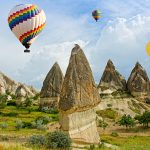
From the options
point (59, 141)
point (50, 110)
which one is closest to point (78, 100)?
point (59, 141)

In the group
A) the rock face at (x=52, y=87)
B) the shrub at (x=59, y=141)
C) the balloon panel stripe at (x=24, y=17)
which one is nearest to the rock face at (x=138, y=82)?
the rock face at (x=52, y=87)

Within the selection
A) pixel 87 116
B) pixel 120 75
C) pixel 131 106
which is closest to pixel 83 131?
pixel 87 116

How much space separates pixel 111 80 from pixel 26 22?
5307 centimetres

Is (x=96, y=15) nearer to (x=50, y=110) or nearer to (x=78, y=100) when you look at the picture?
(x=50, y=110)

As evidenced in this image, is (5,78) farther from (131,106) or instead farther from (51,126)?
(51,126)

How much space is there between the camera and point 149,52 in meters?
26.5

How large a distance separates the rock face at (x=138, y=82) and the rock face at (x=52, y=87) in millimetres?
15902

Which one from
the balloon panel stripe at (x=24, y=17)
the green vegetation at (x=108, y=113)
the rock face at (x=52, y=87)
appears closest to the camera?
the balloon panel stripe at (x=24, y=17)

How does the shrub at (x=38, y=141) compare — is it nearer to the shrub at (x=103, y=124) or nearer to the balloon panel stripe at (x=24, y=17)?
the balloon panel stripe at (x=24, y=17)

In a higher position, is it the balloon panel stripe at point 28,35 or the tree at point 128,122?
the balloon panel stripe at point 28,35

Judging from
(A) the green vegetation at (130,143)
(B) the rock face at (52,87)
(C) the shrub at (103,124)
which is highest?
(B) the rock face at (52,87)

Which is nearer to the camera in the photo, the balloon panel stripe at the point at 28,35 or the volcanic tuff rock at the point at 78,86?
the balloon panel stripe at the point at 28,35

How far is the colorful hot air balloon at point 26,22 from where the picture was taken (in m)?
37.0

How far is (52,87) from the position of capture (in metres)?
75.2
